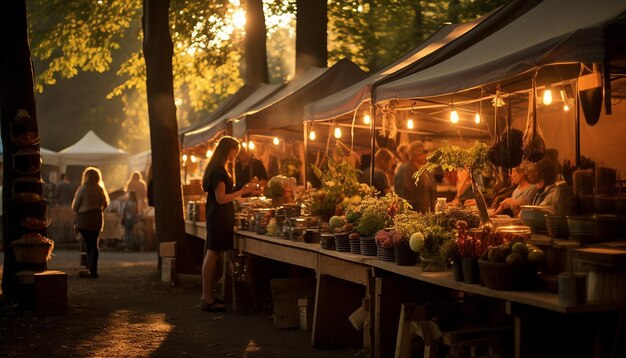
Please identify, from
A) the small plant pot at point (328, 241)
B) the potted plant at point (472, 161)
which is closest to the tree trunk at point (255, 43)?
the small plant pot at point (328, 241)

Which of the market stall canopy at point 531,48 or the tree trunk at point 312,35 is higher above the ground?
the tree trunk at point 312,35

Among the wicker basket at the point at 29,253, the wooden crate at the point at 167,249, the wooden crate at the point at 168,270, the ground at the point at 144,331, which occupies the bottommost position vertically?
the ground at the point at 144,331

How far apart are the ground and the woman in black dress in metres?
0.74

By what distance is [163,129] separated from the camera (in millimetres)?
14375

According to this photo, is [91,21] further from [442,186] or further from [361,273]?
[361,273]

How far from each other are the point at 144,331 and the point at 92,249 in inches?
239

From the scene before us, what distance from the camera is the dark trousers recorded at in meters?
15.3

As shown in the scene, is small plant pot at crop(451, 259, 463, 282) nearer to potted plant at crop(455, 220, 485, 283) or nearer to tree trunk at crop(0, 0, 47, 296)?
potted plant at crop(455, 220, 485, 283)

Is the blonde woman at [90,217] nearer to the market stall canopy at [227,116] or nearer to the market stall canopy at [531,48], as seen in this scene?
the market stall canopy at [227,116]

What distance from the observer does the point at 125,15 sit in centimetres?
2319

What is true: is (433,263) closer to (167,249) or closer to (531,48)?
(531,48)

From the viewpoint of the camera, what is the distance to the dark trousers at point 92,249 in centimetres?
1534

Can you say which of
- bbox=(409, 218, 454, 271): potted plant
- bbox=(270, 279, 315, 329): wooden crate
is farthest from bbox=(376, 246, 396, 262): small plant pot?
bbox=(270, 279, 315, 329): wooden crate

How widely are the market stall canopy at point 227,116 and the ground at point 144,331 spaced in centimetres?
369
